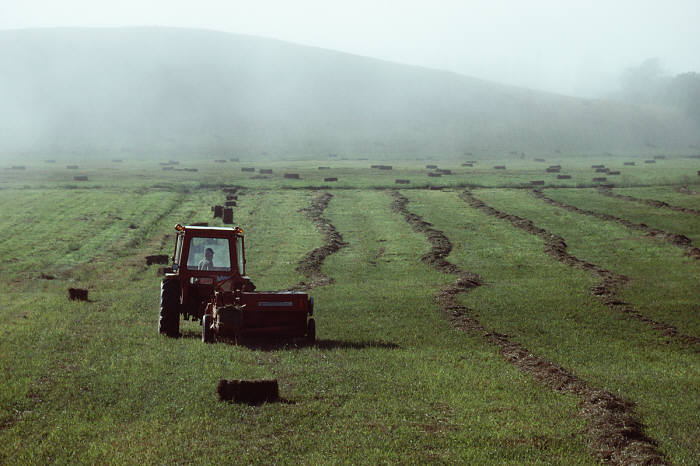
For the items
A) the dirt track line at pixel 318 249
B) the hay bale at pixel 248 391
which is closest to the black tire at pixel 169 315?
the hay bale at pixel 248 391

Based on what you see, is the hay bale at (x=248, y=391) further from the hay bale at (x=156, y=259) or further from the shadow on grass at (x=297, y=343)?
the hay bale at (x=156, y=259)

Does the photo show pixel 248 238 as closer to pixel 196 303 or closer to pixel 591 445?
pixel 196 303

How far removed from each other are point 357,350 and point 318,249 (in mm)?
22161

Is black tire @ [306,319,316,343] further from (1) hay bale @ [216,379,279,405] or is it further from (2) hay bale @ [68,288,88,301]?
(2) hay bale @ [68,288,88,301]

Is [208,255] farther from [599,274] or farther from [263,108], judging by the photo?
[263,108]

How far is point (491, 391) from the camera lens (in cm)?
1606

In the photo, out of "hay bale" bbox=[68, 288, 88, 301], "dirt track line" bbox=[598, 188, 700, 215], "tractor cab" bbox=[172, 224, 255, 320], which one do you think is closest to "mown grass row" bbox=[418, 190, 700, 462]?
"dirt track line" bbox=[598, 188, 700, 215]

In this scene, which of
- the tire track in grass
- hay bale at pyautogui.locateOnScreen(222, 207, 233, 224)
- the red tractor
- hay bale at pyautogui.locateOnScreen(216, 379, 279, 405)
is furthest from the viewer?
hay bale at pyautogui.locateOnScreen(222, 207, 233, 224)

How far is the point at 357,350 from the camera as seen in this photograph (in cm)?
1989

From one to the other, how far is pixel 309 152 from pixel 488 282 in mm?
101785

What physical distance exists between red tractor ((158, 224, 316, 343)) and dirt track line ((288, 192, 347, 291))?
841cm

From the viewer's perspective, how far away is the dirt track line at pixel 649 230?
4003cm

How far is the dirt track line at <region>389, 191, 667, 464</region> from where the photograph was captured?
40.7 ft

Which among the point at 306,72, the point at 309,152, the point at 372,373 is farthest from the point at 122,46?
the point at 372,373
